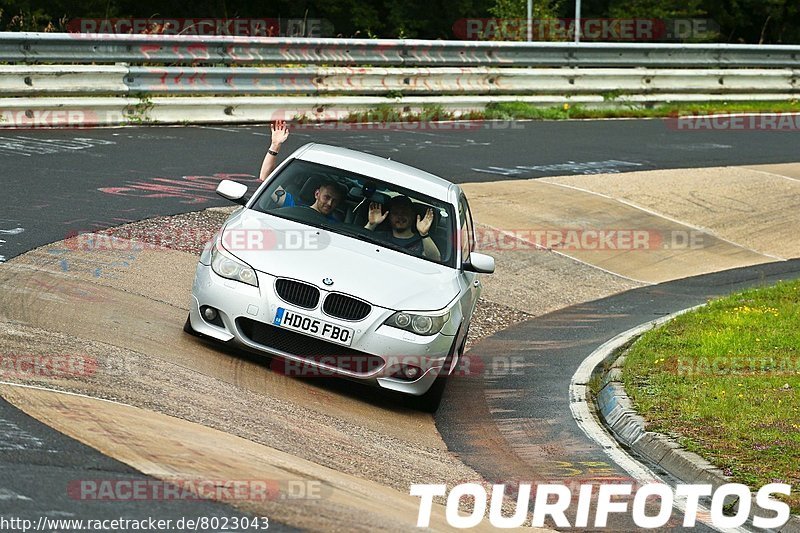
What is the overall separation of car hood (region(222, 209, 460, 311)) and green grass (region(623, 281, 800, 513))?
180cm

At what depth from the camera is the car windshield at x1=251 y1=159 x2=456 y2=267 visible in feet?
31.0

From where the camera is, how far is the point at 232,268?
28.4 ft

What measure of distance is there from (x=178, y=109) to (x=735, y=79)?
12939 millimetres

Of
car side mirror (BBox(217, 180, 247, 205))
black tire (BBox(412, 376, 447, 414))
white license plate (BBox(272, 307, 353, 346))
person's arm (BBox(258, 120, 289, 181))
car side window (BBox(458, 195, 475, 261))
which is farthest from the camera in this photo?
person's arm (BBox(258, 120, 289, 181))
